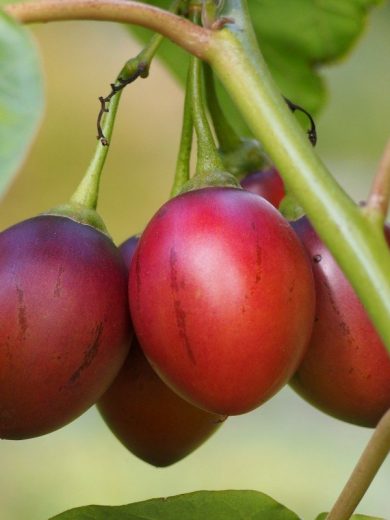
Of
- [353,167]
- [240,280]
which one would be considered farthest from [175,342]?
[353,167]

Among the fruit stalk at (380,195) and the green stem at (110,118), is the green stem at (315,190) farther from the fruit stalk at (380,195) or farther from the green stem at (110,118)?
the green stem at (110,118)

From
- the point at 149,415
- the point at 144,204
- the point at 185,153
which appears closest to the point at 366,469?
the point at 149,415

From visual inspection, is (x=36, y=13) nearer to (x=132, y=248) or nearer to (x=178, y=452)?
(x=132, y=248)

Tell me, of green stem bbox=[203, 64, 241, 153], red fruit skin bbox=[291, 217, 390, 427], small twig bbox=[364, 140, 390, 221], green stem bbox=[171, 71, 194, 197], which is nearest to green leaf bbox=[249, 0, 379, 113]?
green stem bbox=[203, 64, 241, 153]

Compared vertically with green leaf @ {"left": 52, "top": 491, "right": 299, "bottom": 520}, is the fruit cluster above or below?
above

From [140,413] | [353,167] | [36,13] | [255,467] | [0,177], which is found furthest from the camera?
[353,167]

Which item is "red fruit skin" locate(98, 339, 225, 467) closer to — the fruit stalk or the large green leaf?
the fruit stalk
